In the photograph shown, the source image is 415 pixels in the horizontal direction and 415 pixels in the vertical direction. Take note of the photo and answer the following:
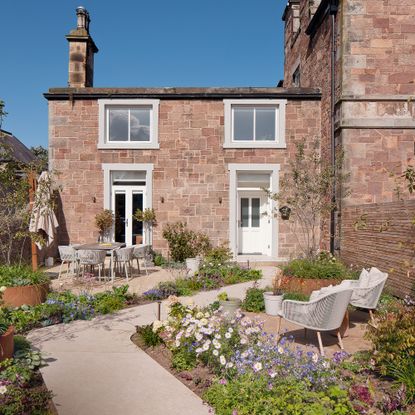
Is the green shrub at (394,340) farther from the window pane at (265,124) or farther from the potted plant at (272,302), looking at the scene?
the window pane at (265,124)

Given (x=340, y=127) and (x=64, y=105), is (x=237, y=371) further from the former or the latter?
(x=64, y=105)

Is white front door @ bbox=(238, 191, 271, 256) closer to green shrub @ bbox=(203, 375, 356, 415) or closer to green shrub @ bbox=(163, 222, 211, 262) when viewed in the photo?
green shrub @ bbox=(163, 222, 211, 262)

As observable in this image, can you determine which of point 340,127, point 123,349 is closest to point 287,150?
point 340,127

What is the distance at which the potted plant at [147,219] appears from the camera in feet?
40.6

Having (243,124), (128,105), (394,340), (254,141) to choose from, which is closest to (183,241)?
(254,141)

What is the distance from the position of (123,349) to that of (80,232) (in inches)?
325

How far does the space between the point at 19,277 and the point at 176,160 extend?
6.84 metres

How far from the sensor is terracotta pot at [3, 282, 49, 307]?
6.24m

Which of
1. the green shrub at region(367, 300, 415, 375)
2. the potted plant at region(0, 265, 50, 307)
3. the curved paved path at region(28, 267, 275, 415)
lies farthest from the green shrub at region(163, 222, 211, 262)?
the green shrub at region(367, 300, 415, 375)

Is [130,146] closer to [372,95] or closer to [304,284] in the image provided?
[372,95]

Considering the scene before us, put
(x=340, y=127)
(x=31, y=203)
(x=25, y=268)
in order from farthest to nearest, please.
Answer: (x=340, y=127) → (x=31, y=203) → (x=25, y=268)

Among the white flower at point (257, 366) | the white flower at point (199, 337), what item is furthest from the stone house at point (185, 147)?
the white flower at point (257, 366)

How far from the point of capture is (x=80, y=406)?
3.47 m

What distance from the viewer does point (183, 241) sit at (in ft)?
40.2
